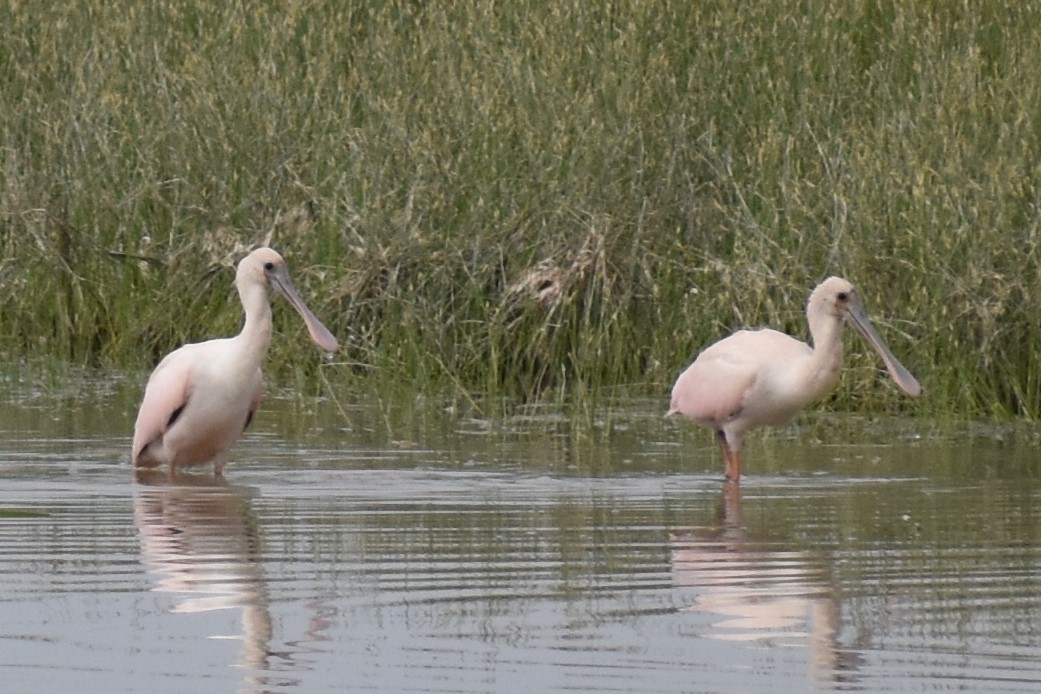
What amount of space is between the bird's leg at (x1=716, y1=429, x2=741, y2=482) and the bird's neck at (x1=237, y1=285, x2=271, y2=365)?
1608 millimetres

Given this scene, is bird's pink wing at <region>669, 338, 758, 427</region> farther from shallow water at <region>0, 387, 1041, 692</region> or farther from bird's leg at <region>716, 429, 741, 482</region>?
shallow water at <region>0, 387, 1041, 692</region>

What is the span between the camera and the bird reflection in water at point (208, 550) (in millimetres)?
5367

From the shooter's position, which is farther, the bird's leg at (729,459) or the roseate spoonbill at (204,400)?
the roseate spoonbill at (204,400)

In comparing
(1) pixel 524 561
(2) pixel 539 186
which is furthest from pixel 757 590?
(2) pixel 539 186

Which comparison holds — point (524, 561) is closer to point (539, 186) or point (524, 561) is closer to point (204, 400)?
point (204, 400)

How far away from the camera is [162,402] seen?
8766mm

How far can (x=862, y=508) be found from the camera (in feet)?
24.2

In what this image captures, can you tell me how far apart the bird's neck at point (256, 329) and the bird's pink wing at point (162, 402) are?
230 millimetres

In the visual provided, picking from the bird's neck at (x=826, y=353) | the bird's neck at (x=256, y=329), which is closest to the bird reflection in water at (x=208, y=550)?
the bird's neck at (x=256, y=329)

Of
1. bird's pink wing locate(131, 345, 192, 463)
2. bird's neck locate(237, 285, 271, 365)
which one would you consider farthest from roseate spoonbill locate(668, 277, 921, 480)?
bird's pink wing locate(131, 345, 192, 463)

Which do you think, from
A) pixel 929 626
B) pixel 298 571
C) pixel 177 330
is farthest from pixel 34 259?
pixel 929 626

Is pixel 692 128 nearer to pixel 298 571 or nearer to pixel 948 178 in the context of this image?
pixel 948 178

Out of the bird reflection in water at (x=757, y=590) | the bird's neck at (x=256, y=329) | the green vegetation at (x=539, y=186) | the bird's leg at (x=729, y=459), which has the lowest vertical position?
the bird reflection in water at (x=757, y=590)

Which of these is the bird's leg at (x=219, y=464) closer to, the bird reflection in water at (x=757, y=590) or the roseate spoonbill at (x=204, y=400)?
the roseate spoonbill at (x=204, y=400)
